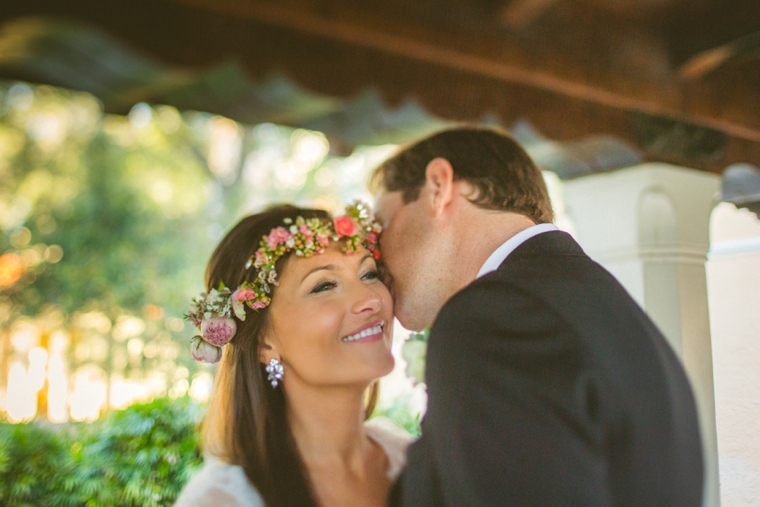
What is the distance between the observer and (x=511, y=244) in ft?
5.06

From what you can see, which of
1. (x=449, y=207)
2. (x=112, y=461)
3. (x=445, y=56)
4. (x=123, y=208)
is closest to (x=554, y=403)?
(x=449, y=207)

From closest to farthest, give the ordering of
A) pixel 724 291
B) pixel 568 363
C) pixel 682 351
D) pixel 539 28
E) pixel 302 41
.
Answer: pixel 568 363, pixel 302 41, pixel 724 291, pixel 682 351, pixel 539 28

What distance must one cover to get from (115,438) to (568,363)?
2.36 metres

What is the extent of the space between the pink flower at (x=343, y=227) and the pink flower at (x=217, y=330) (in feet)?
1.52

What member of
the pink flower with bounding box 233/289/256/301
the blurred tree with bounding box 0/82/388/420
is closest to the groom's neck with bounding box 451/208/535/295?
the pink flower with bounding box 233/289/256/301

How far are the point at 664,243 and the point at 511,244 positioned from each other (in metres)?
0.77

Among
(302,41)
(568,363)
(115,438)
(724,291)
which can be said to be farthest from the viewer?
(115,438)

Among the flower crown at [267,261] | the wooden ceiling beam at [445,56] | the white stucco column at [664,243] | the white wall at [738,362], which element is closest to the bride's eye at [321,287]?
the flower crown at [267,261]

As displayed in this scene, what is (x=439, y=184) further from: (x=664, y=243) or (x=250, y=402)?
(x=250, y=402)

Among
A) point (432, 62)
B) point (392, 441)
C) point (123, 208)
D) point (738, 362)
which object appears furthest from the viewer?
point (123, 208)

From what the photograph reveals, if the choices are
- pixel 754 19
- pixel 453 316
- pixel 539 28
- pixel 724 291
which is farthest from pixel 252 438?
pixel 754 19

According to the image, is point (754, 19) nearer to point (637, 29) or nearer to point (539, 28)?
point (637, 29)

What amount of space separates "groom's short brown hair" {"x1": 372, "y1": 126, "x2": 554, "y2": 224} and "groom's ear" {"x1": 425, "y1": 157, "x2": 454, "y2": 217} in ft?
0.10

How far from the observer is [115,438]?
276 centimetres
